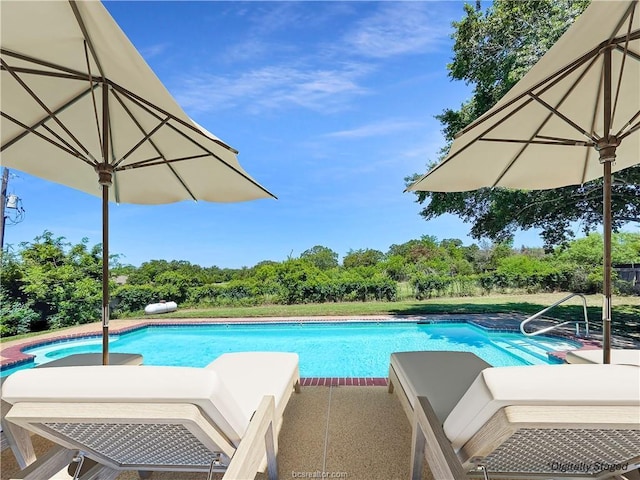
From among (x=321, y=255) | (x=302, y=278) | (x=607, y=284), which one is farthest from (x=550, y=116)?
(x=321, y=255)

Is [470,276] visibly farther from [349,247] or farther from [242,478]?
[242,478]

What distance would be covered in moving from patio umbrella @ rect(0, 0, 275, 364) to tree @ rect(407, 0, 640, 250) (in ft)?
24.4

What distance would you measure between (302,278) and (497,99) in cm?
957

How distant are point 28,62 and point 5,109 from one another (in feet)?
2.01

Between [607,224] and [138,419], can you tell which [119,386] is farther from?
[607,224]

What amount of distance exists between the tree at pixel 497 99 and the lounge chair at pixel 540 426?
27.1 ft

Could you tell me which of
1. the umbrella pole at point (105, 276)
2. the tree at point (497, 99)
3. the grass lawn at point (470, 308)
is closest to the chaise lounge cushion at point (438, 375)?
the umbrella pole at point (105, 276)

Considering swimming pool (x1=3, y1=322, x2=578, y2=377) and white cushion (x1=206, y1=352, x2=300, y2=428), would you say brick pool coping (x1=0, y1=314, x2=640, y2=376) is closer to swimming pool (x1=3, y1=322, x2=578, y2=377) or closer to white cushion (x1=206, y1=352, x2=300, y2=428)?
swimming pool (x1=3, y1=322, x2=578, y2=377)

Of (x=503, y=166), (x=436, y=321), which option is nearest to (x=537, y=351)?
(x=436, y=321)

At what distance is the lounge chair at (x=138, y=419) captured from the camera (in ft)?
4.36

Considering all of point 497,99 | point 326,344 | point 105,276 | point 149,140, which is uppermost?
point 497,99

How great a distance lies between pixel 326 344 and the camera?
8.79 meters

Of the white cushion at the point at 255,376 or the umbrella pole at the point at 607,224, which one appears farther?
the umbrella pole at the point at 607,224

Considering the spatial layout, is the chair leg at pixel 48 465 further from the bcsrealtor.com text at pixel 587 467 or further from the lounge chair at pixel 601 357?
the lounge chair at pixel 601 357
